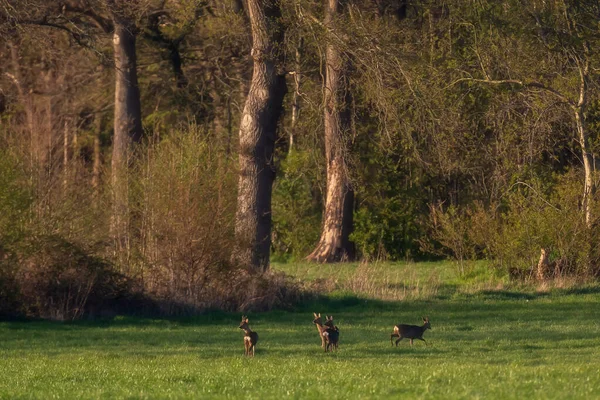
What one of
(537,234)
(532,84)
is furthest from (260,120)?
(532,84)

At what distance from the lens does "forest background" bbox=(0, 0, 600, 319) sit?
22344 millimetres

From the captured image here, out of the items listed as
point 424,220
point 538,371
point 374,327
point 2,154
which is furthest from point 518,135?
point 538,371

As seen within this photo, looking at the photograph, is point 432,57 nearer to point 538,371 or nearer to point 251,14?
point 251,14

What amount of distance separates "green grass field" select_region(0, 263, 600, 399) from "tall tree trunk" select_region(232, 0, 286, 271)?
2870 millimetres

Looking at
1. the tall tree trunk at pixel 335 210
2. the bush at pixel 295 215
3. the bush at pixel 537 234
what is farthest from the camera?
the bush at pixel 295 215

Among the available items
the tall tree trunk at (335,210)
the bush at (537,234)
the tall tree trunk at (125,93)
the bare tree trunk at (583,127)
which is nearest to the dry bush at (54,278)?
the tall tree trunk at (125,93)

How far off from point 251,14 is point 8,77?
535 inches

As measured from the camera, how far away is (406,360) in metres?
15.2

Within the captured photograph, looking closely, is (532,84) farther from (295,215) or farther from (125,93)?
(295,215)

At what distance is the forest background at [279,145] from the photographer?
2234 cm

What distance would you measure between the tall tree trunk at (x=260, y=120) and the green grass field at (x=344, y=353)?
2.87m

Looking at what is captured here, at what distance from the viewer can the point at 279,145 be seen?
1623 inches

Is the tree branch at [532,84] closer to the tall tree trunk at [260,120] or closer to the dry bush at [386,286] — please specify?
the tall tree trunk at [260,120]

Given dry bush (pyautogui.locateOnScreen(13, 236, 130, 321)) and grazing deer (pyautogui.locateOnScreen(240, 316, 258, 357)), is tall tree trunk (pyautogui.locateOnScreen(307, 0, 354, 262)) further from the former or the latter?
grazing deer (pyautogui.locateOnScreen(240, 316, 258, 357))
